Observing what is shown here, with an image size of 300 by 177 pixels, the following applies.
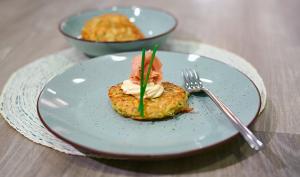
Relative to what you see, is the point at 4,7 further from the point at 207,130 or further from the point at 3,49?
the point at 207,130

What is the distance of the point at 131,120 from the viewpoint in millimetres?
937

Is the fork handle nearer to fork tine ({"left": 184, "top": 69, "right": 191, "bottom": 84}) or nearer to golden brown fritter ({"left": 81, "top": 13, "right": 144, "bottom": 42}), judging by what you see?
fork tine ({"left": 184, "top": 69, "right": 191, "bottom": 84})

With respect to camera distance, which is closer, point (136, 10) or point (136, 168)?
point (136, 168)

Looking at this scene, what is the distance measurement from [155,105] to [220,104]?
0.16 m

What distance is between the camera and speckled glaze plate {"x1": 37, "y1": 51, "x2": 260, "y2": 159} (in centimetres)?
78

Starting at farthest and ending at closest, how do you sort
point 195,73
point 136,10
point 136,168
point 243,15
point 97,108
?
point 243,15 < point 136,10 < point 195,73 < point 97,108 < point 136,168

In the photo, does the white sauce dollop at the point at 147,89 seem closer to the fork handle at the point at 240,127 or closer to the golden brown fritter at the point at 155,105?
the golden brown fritter at the point at 155,105

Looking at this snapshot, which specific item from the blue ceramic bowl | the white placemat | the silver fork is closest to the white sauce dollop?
the silver fork

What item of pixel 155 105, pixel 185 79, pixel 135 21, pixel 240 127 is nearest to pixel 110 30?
pixel 135 21

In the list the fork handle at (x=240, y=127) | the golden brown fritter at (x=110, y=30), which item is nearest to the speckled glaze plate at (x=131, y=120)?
the fork handle at (x=240, y=127)

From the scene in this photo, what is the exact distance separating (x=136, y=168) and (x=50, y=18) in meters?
1.29

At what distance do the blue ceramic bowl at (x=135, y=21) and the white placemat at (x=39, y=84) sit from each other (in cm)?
8

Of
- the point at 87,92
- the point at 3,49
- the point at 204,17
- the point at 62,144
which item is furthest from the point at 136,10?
the point at 62,144

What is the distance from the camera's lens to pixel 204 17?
192 cm
